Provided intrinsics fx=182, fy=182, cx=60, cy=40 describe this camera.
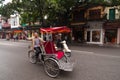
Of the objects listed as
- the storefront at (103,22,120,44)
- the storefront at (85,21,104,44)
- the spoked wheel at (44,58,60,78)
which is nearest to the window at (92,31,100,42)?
the storefront at (85,21,104,44)

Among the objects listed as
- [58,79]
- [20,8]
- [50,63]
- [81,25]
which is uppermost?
[20,8]

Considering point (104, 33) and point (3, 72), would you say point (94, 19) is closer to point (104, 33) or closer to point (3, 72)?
point (104, 33)

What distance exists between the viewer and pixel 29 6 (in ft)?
75.6

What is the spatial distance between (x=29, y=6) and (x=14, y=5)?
2603 mm

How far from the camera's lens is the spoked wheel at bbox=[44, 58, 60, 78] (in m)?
7.07

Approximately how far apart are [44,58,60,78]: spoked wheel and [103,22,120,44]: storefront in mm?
19911

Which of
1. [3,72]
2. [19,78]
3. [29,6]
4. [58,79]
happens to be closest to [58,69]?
[58,79]

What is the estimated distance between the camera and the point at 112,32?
26781 mm

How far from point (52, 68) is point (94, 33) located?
22.6 metres

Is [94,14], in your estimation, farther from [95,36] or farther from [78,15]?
[95,36]

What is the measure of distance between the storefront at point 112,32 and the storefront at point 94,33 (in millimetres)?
788

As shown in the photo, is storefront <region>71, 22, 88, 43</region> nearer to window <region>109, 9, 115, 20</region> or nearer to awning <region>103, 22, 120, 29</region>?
awning <region>103, 22, 120, 29</region>

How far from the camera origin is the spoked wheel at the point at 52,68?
707cm

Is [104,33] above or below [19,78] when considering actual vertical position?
above
